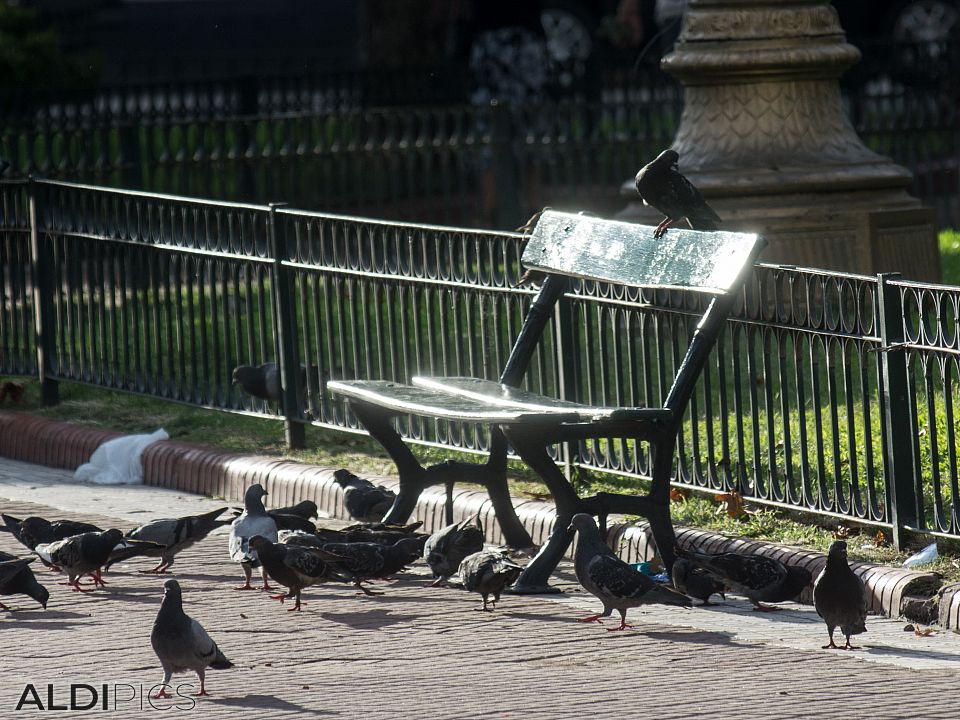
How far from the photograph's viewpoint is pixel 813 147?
1262 centimetres

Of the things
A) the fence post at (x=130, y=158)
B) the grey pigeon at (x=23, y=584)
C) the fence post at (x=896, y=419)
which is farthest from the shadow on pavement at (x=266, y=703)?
the fence post at (x=130, y=158)

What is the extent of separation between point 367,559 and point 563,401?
1.13 m

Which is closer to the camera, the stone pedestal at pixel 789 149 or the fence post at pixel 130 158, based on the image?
the stone pedestal at pixel 789 149

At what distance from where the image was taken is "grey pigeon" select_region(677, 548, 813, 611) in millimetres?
6930

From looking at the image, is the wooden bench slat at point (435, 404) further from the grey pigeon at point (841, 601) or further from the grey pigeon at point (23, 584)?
the grey pigeon at point (23, 584)

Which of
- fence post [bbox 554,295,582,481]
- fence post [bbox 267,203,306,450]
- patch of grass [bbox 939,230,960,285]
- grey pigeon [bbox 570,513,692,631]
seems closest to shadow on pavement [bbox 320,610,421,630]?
grey pigeon [bbox 570,513,692,631]

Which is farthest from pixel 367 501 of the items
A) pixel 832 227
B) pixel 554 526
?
pixel 832 227

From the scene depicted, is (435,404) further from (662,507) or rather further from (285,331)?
(285,331)

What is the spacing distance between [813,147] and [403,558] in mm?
6219

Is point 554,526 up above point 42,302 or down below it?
below

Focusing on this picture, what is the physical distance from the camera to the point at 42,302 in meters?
11.1

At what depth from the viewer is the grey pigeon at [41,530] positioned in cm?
Result: 773

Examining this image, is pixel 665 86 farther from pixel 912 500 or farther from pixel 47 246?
pixel 912 500

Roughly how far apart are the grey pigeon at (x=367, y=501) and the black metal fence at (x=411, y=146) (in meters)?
7.63
